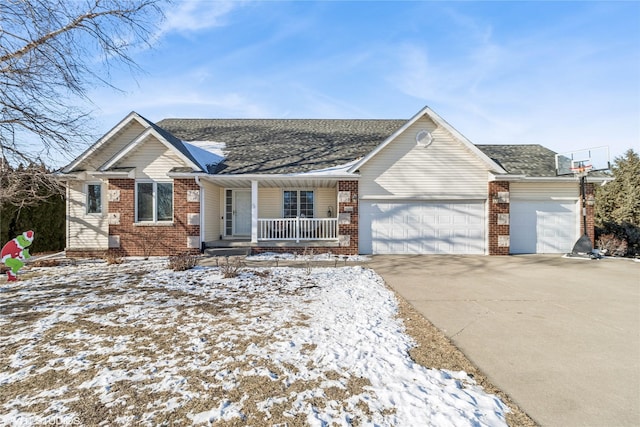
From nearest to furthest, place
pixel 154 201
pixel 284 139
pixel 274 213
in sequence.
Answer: pixel 154 201, pixel 274 213, pixel 284 139

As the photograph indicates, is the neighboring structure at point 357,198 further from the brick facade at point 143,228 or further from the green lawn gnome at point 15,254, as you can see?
the green lawn gnome at point 15,254

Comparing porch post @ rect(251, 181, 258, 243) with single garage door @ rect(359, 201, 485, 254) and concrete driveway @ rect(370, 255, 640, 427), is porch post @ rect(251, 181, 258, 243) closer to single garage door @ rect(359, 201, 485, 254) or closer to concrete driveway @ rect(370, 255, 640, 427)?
single garage door @ rect(359, 201, 485, 254)

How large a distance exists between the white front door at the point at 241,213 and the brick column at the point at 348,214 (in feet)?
15.6

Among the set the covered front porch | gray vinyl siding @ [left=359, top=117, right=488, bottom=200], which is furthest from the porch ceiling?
gray vinyl siding @ [left=359, top=117, right=488, bottom=200]

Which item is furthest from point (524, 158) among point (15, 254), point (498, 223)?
point (15, 254)

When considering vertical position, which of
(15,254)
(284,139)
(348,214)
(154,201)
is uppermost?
(284,139)

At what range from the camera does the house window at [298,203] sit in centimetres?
1391

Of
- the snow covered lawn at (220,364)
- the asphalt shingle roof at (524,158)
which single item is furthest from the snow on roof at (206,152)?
the asphalt shingle roof at (524,158)

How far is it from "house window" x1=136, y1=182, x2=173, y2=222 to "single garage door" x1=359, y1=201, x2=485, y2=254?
23.9 ft

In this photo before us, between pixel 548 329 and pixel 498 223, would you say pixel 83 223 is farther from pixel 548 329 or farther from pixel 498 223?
pixel 498 223

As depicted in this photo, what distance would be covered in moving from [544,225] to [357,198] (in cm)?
767

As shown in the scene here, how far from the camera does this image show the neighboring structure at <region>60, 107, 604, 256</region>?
10930 mm

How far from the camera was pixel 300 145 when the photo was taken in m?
14.2

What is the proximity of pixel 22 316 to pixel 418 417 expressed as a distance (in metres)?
6.30
